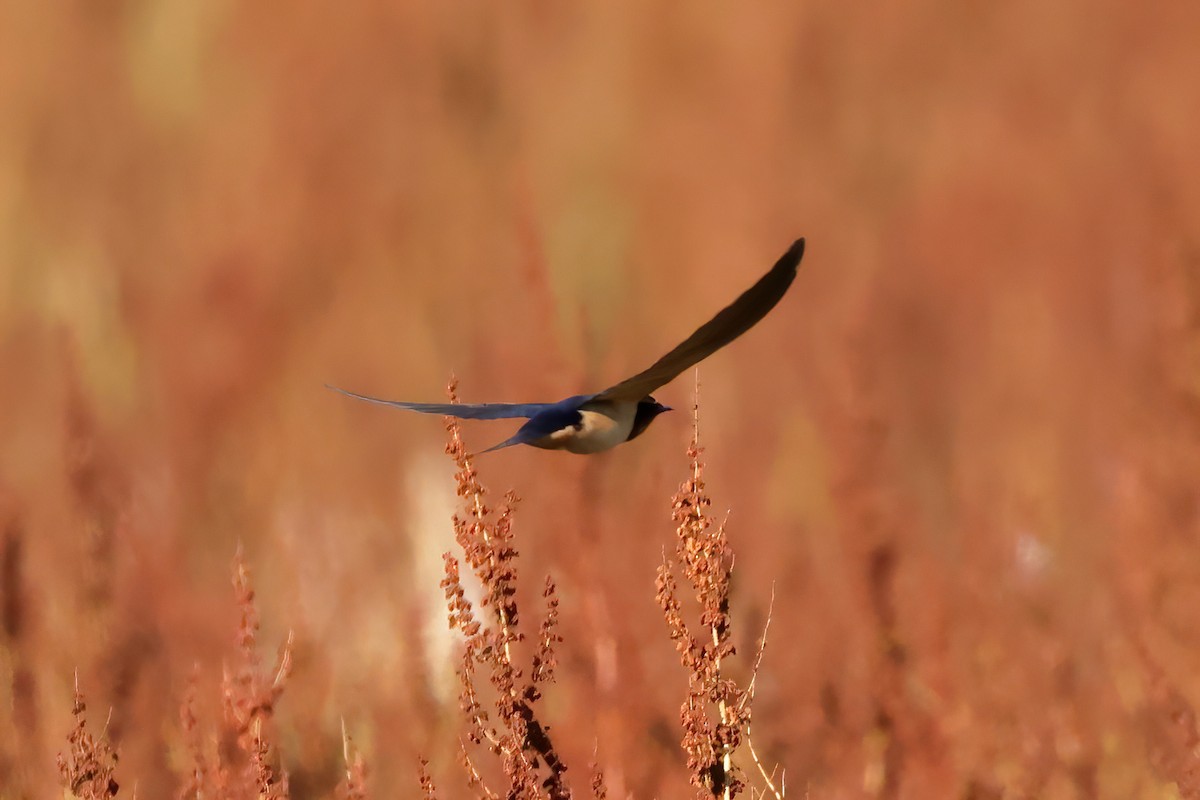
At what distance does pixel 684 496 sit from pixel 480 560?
2.25 feet

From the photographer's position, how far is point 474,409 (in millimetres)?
3852

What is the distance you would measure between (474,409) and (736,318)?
44.5 inches

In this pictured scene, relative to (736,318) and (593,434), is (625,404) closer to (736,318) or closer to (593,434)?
(593,434)

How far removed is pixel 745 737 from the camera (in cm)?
440

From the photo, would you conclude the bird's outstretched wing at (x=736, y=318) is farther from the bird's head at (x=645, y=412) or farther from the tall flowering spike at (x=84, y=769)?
the tall flowering spike at (x=84, y=769)

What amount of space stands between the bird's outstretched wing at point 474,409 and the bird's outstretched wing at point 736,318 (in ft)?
2.18

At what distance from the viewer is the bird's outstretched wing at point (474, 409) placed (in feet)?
12.0

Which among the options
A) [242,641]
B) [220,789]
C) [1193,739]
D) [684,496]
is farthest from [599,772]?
[1193,739]

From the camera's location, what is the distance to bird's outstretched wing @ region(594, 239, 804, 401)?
287 centimetres

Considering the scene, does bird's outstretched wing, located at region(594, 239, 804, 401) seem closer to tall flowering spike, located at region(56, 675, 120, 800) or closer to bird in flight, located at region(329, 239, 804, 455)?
bird in flight, located at region(329, 239, 804, 455)

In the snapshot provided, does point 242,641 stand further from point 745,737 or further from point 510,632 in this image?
point 745,737

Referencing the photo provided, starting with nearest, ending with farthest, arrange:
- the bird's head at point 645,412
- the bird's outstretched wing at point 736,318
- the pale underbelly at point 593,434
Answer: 1. the bird's outstretched wing at point 736,318
2. the pale underbelly at point 593,434
3. the bird's head at point 645,412

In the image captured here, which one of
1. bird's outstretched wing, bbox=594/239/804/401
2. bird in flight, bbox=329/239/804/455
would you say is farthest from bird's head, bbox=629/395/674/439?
bird's outstretched wing, bbox=594/239/804/401

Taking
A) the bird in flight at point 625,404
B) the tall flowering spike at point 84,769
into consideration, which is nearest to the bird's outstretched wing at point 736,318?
the bird in flight at point 625,404
